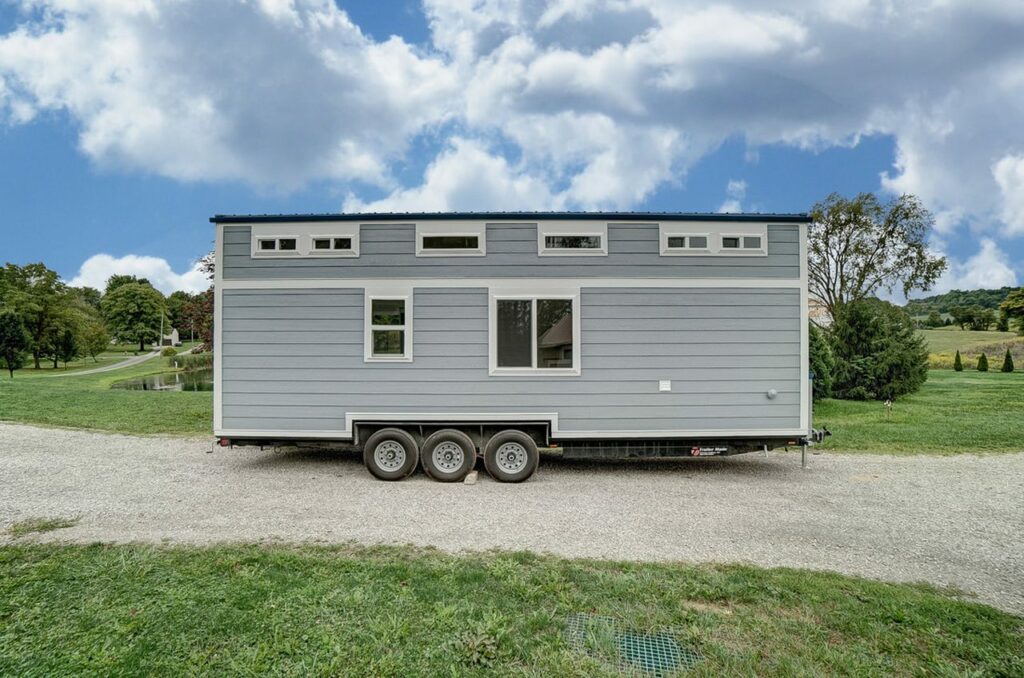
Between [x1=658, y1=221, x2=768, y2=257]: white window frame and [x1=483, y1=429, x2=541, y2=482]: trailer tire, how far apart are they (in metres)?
3.28

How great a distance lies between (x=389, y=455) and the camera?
6.91 meters

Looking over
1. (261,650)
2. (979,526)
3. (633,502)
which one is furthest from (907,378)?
(261,650)

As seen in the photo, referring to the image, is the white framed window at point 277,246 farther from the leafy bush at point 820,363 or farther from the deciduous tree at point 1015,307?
the deciduous tree at point 1015,307

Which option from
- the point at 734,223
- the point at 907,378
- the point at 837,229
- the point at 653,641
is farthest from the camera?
the point at 837,229

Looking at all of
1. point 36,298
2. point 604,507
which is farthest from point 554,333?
point 36,298

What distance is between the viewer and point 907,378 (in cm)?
1523

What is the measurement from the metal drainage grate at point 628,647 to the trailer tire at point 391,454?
412cm

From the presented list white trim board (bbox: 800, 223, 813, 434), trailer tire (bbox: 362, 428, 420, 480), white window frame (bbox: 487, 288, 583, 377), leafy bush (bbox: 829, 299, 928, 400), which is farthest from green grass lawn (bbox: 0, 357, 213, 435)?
leafy bush (bbox: 829, 299, 928, 400)

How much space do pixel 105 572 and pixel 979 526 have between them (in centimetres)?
802

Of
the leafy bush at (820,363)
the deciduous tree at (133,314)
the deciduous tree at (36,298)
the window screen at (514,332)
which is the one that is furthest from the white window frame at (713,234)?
the deciduous tree at (133,314)

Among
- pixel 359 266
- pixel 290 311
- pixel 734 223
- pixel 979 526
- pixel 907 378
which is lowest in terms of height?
pixel 979 526

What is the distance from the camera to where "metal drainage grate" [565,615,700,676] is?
2703 mm

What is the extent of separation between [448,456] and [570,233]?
11.6ft

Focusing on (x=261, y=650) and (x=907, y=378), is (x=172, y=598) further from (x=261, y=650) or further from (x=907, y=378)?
(x=907, y=378)
